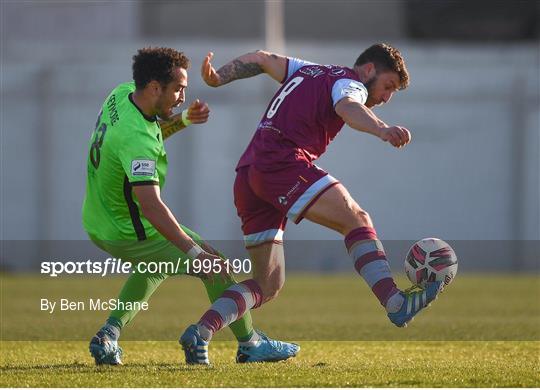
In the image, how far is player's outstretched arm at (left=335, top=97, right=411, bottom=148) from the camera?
5895mm

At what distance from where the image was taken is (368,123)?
6117 mm

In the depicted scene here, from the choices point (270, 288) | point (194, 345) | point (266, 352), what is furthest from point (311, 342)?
point (194, 345)

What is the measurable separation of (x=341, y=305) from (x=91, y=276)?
6.93m

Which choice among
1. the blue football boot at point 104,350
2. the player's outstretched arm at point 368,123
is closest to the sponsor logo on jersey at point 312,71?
the player's outstretched arm at point 368,123

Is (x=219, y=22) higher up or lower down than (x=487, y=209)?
higher up

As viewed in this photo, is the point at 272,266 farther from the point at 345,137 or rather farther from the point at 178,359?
the point at 345,137

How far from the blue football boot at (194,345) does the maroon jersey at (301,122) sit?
3.32 ft

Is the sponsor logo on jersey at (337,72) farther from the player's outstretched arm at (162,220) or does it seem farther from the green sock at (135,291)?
the green sock at (135,291)

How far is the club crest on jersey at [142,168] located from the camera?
6637 millimetres

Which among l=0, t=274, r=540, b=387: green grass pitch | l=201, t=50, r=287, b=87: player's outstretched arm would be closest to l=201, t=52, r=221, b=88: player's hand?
l=201, t=50, r=287, b=87: player's outstretched arm

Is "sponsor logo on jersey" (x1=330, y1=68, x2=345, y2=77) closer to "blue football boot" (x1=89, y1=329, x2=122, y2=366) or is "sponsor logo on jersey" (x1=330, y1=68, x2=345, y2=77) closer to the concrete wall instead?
"blue football boot" (x1=89, y1=329, x2=122, y2=366)

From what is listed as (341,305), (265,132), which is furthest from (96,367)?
(341,305)

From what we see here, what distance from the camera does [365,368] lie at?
22.1 ft

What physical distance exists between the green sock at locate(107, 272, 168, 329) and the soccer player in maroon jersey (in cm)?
67
